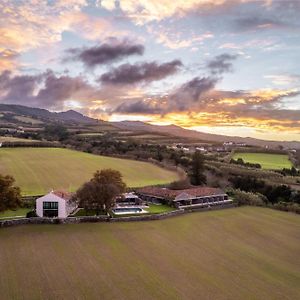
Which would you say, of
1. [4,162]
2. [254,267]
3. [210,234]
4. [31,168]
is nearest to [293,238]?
[210,234]

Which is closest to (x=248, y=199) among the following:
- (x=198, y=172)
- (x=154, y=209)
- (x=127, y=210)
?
(x=154, y=209)

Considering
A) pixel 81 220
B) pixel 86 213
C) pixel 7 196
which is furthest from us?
pixel 86 213

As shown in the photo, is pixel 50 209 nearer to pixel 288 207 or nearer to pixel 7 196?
pixel 7 196

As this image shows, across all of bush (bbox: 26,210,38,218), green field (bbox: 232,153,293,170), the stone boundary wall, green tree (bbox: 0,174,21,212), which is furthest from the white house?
green field (bbox: 232,153,293,170)

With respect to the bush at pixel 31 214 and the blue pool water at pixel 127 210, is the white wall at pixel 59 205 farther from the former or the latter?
the blue pool water at pixel 127 210

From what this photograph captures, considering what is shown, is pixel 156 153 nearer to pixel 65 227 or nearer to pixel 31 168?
pixel 31 168

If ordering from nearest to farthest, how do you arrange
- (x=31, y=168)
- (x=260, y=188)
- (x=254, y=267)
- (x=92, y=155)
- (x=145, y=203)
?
1. (x=254, y=267)
2. (x=145, y=203)
3. (x=260, y=188)
4. (x=31, y=168)
5. (x=92, y=155)
